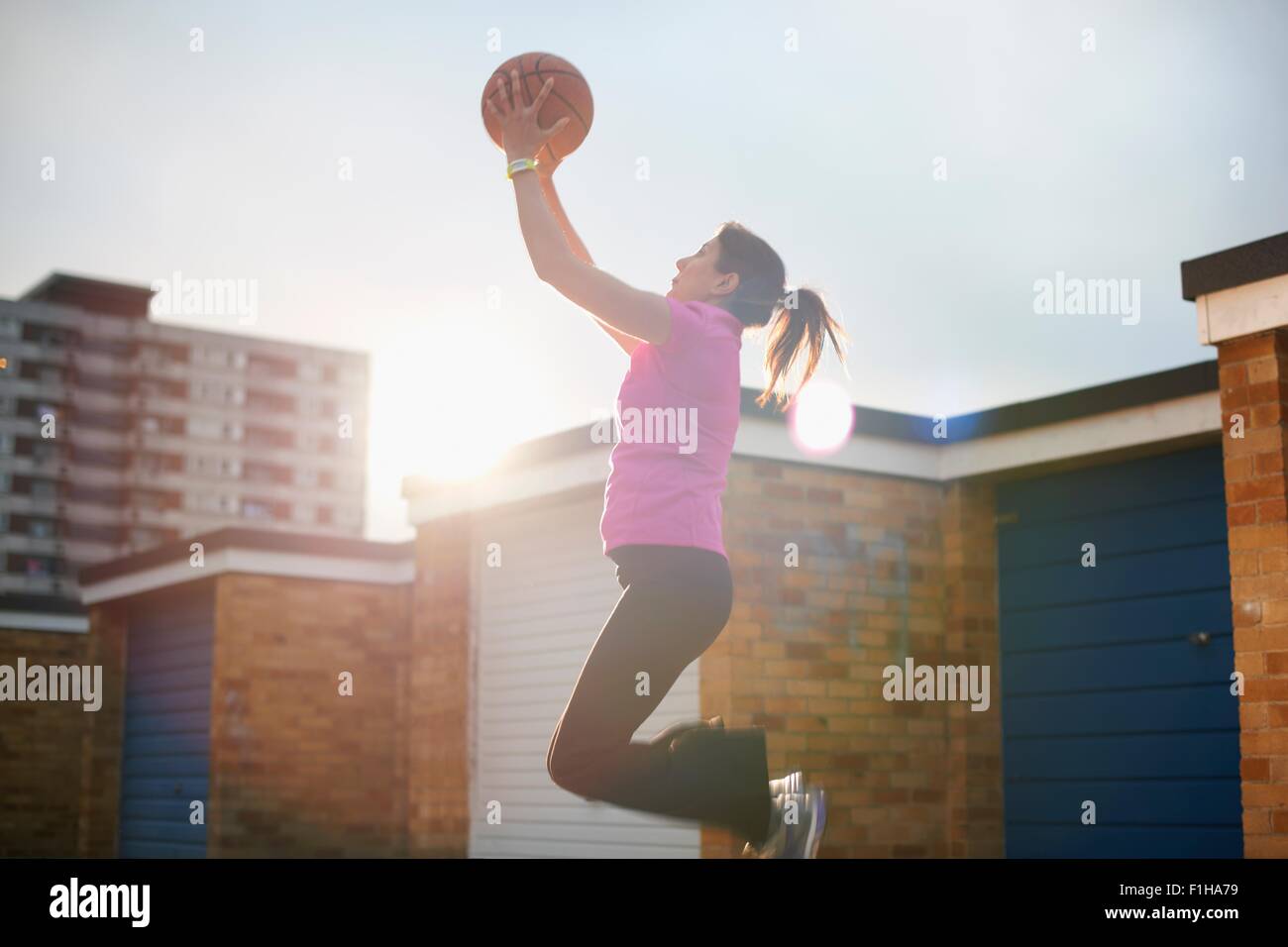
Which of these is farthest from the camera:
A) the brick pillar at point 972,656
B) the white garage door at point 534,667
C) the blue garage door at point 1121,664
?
the white garage door at point 534,667

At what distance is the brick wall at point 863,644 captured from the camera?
10141mm

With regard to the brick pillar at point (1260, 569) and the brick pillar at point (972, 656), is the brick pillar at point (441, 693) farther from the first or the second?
the brick pillar at point (1260, 569)

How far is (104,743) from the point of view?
1734 centimetres

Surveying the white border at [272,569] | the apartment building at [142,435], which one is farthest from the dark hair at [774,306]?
the apartment building at [142,435]

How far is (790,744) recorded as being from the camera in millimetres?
10086

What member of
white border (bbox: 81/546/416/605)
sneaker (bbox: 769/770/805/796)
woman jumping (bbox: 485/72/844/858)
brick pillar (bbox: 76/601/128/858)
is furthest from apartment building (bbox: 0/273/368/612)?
woman jumping (bbox: 485/72/844/858)

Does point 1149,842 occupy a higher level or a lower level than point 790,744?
lower

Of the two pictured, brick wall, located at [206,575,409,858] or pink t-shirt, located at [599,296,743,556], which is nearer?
pink t-shirt, located at [599,296,743,556]

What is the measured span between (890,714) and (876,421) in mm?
2257

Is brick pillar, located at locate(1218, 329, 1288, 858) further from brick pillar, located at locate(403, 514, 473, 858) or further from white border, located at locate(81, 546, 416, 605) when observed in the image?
white border, located at locate(81, 546, 416, 605)

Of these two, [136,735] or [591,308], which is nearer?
[591,308]

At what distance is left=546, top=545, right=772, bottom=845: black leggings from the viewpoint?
3727 mm
